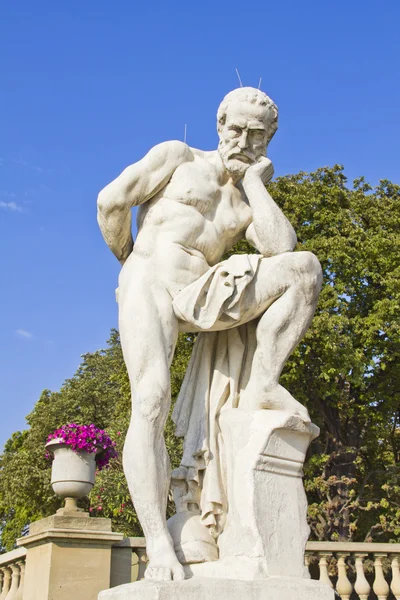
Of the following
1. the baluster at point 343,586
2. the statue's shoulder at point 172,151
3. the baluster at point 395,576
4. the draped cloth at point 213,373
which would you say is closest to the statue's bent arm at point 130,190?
the statue's shoulder at point 172,151

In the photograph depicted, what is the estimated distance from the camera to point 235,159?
4.37 metres

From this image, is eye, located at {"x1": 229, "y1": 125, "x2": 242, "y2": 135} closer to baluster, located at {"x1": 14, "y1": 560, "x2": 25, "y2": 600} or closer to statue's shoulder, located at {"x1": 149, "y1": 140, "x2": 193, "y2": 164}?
statue's shoulder, located at {"x1": 149, "y1": 140, "x2": 193, "y2": 164}

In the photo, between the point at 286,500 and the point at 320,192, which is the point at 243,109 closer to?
the point at 286,500

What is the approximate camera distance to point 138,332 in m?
3.83

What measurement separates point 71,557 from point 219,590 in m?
Result: 3.06

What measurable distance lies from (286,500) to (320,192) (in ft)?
52.7

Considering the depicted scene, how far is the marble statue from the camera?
3605 mm

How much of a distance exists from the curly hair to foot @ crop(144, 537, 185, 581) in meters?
2.44

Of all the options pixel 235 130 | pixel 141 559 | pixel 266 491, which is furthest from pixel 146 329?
pixel 141 559

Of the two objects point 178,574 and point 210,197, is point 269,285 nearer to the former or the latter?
point 210,197

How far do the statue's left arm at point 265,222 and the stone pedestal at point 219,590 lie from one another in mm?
1733

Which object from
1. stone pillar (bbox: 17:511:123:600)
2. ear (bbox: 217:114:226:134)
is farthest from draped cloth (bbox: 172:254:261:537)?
stone pillar (bbox: 17:511:123:600)

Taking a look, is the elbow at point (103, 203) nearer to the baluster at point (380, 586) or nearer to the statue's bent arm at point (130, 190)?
the statue's bent arm at point (130, 190)

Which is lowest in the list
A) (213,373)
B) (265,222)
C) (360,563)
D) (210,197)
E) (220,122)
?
(360,563)
